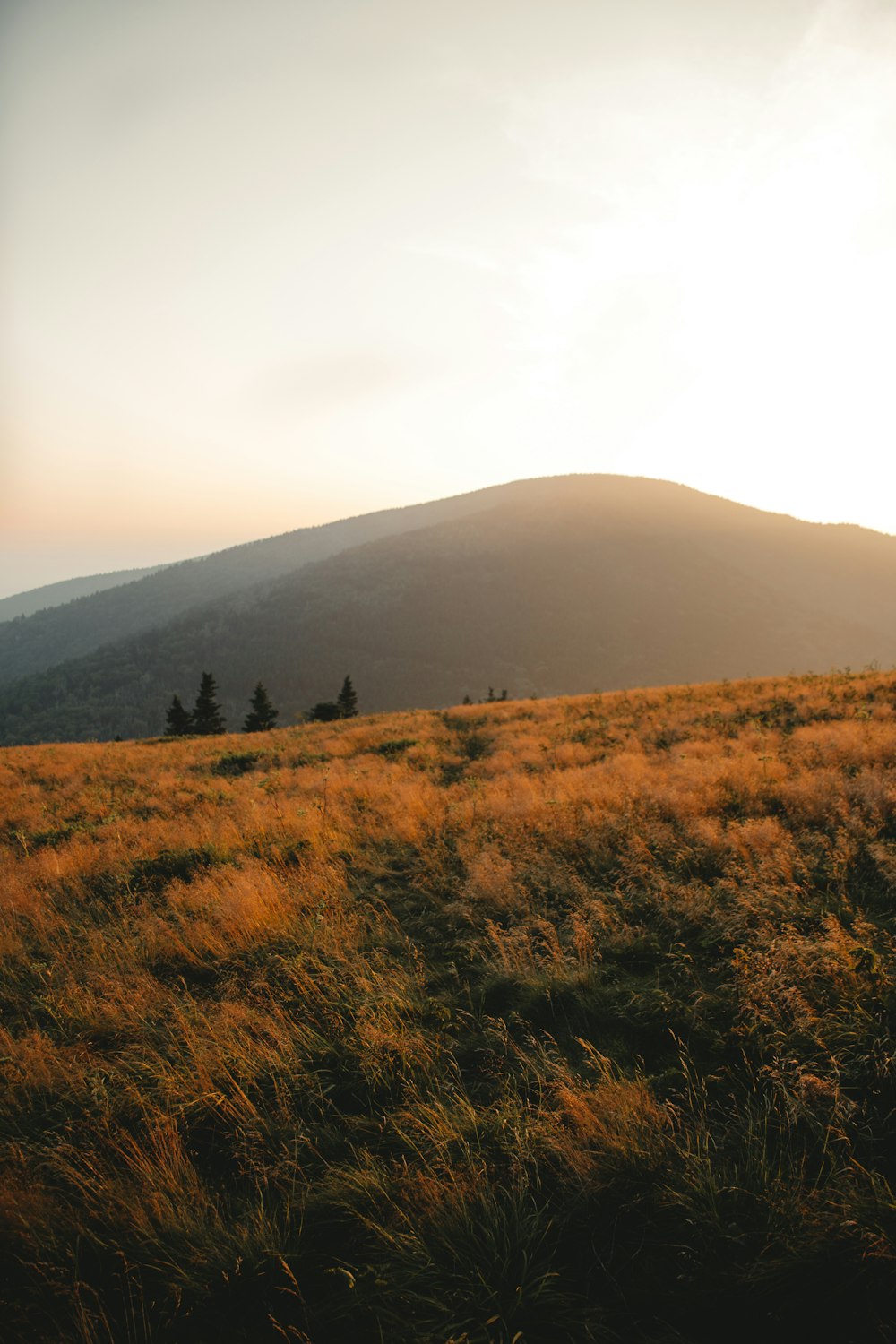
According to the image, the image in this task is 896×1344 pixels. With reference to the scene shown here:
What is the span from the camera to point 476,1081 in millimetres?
3496

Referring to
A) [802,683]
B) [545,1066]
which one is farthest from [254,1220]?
[802,683]

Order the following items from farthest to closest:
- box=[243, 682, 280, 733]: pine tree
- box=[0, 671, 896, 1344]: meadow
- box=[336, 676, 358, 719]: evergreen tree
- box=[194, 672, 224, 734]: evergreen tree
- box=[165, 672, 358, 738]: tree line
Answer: box=[336, 676, 358, 719]: evergreen tree → box=[194, 672, 224, 734]: evergreen tree → box=[165, 672, 358, 738]: tree line → box=[243, 682, 280, 733]: pine tree → box=[0, 671, 896, 1344]: meadow

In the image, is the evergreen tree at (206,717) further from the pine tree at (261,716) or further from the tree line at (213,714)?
the pine tree at (261,716)

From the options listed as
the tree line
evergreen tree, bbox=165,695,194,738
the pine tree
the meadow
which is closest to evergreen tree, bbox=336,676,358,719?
the tree line

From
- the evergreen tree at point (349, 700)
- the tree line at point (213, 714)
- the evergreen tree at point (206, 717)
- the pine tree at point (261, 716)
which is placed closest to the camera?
the pine tree at point (261, 716)

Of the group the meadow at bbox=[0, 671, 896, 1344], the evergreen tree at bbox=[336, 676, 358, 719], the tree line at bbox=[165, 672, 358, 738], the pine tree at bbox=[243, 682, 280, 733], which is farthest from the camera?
the evergreen tree at bbox=[336, 676, 358, 719]

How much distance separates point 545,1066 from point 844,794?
205 inches

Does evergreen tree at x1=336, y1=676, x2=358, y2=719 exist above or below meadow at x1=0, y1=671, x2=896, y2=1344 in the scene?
below

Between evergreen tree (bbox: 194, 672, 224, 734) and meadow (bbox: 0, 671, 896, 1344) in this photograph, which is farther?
evergreen tree (bbox: 194, 672, 224, 734)

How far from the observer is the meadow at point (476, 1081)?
2.35m

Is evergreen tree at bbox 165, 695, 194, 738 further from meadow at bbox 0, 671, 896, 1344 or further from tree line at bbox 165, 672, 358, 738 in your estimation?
meadow at bbox 0, 671, 896, 1344

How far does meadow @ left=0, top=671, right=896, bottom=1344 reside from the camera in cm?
235

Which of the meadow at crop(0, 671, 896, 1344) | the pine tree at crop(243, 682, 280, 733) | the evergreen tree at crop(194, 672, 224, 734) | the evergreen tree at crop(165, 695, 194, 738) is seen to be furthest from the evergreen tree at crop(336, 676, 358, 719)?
the meadow at crop(0, 671, 896, 1344)

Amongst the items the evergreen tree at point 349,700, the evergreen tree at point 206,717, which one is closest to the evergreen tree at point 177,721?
the evergreen tree at point 206,717
